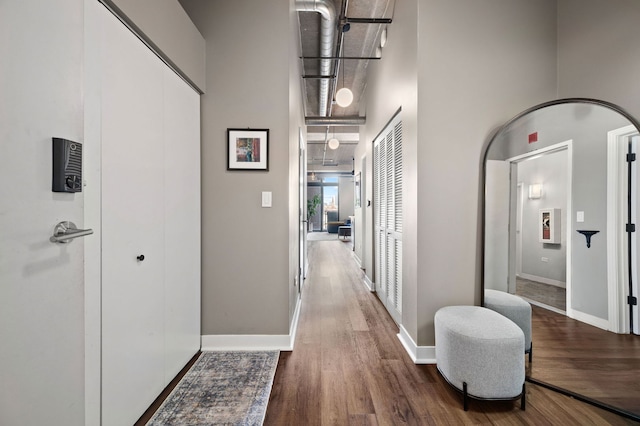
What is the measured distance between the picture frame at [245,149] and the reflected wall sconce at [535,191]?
2017 millimetres

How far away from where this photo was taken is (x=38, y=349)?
37.0 inches

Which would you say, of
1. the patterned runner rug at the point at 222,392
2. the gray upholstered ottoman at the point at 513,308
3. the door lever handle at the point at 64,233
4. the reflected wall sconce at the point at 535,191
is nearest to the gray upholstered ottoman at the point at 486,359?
the gray upholstered ottoman at the point at 513,308

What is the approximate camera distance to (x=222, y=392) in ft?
5.96

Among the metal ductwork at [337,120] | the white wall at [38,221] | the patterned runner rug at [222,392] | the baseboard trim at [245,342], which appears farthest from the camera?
the metal ductwork at [337,120]

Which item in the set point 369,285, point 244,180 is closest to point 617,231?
point 244,180

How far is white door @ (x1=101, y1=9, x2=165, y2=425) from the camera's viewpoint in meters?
1.34

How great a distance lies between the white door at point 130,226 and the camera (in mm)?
1339

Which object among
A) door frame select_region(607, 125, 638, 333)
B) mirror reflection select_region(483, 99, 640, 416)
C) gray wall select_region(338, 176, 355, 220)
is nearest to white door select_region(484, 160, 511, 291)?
mirror reflection select_region(483, 99, 640, 416)

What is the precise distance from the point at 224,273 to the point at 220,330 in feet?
1.56

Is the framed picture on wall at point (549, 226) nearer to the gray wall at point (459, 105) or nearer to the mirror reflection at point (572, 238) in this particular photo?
the mirror reflection at point (572, 238)

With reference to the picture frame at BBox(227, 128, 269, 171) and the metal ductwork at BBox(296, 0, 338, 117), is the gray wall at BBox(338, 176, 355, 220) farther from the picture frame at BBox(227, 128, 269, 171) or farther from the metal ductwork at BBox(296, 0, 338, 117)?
the picture frame at BBox(227, 128, 269, 171)

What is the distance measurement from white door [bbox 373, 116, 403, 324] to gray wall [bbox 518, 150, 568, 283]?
1.03m

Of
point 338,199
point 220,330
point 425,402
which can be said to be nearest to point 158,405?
point 220,330

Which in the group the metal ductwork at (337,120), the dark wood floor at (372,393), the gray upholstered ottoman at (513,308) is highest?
the metal ductwork at (337,120)
